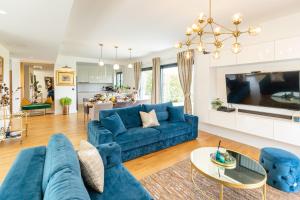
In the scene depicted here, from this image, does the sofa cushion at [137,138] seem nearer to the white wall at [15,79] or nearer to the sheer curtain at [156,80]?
the sheer curtain at [156,80]

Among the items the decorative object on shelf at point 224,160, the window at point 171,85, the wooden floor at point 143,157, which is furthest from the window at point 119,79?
the decorative object on shelf at point 224,160

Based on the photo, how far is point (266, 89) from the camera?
3.51 m

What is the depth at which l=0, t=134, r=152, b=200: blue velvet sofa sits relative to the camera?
0.98 m

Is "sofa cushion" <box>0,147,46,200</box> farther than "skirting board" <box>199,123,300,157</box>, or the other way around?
"skirting board" <box>199,123,300,157</box>

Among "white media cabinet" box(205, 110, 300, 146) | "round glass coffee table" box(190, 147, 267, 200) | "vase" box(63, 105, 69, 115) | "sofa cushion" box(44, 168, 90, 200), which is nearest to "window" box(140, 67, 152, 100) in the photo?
"vase" box(63, 105, 69, 115)

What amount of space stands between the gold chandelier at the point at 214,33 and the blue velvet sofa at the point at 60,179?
1851mm

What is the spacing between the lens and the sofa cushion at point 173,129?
11.7ft

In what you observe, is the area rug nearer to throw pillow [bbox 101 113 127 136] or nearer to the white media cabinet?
throw pillow [bbox 101 113 127 136]

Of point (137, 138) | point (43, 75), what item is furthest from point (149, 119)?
point (43, 75)

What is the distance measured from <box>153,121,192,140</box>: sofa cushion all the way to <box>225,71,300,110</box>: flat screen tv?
→ 135 cm

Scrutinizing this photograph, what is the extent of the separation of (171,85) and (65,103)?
4852mm

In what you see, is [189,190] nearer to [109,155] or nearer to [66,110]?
[109,155]

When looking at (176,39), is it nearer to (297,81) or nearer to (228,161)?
(297,81)

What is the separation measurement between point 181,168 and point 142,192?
4.85ft
